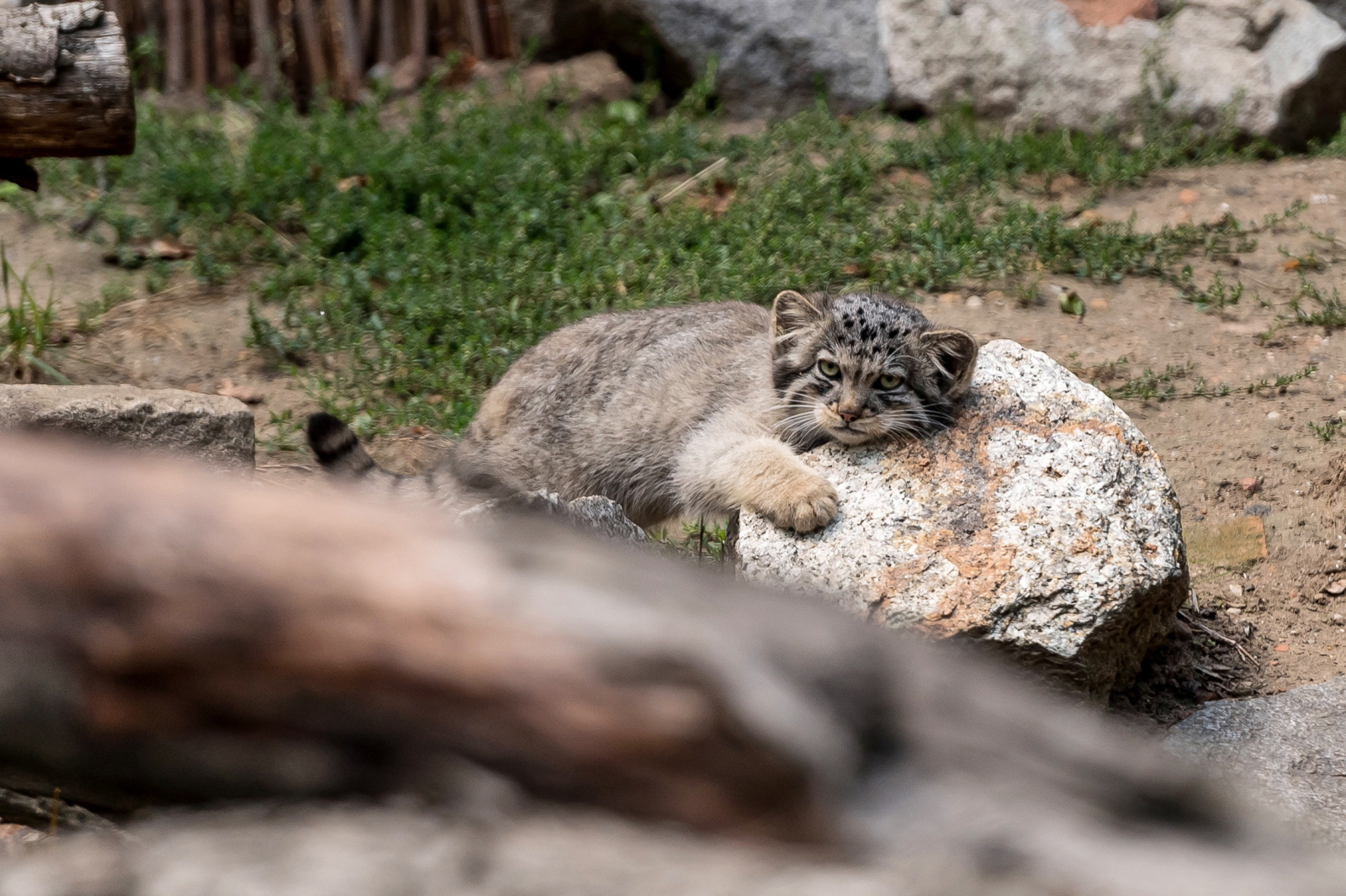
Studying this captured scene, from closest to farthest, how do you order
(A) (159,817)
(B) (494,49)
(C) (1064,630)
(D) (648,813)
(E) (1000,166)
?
(D) (648,813), (A) (159,817), (C) (1064,630), (E) (1000,166), (B) (494,49)

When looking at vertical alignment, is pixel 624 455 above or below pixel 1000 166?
below

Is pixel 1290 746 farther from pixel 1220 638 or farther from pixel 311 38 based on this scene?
pixel 311 38

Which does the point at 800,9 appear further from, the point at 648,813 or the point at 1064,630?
the point at 648,813

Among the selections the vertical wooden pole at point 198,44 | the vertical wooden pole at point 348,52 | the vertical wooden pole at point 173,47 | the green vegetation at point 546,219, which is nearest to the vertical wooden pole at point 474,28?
the vertical wooden pole at point 348,52

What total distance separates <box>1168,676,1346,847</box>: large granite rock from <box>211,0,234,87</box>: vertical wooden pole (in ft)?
26.9

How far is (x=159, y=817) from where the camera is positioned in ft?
5.03

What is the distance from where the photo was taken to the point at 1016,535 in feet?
12.5

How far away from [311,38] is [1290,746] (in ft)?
27.0

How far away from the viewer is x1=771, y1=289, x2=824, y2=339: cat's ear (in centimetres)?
447

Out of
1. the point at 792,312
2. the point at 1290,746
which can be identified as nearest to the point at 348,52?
the point at 792,312

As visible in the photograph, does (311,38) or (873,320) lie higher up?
(311,38)

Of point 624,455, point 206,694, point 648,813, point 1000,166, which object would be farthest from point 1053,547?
point 1000,166

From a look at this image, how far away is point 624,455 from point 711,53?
492 cm

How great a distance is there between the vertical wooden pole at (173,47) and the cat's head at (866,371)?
21.4ft
